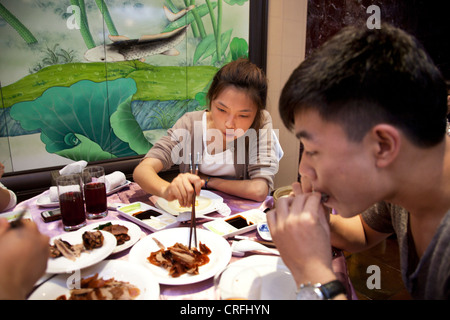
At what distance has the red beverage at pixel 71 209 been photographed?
1501 millimetres

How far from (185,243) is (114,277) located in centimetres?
38

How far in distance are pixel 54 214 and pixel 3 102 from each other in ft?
6.27

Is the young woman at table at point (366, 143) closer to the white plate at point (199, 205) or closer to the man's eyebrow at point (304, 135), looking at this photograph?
the man's eyebrow at point (304, 135)

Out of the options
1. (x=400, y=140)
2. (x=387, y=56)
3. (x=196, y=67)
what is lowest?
(x=400, y=140)

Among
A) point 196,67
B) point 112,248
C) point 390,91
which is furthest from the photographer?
point 196,67

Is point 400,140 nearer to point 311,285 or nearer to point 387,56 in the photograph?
point 387,56

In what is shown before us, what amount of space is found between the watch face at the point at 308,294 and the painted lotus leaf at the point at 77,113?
314cm

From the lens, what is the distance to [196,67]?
13.1 feet

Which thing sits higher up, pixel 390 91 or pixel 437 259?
pixel 390 91

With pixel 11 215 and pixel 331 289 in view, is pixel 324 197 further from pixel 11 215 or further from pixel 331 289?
pixel 11 215

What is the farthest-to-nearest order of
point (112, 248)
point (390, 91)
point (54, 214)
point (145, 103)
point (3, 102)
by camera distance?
point (145, 103), point (3, 102), point (54, 214), point (112, 248), point (390, 91)

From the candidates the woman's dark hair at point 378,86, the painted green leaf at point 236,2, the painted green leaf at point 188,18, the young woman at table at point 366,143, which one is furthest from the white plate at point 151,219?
the painted green leaf at point 236,2

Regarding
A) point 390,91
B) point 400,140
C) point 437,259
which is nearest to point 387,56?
point 390,91

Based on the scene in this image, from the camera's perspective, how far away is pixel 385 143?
0.90 meters
